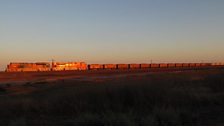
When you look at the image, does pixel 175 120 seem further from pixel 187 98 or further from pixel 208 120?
pixel 187 98

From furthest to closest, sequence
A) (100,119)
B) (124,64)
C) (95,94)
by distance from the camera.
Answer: (124,64), (95,94), (100,119)

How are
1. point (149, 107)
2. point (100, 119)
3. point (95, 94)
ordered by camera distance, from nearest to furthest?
point (100, 119), point (149, 107), point (95, 94)

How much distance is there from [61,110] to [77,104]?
0.76 m

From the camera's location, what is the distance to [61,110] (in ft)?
63.7

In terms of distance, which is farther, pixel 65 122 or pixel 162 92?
pixel 162 92

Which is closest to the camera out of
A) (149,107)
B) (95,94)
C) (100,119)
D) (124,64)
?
(100,119)

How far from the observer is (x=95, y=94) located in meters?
21.9

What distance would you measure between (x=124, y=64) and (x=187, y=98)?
100 m

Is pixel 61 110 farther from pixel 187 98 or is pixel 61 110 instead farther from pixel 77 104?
pixel 187 98

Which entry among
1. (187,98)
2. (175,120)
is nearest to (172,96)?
(187,98)

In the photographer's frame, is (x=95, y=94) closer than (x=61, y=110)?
No

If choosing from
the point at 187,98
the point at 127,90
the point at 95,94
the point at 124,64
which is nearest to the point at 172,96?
the point at 187,98

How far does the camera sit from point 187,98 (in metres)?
21.9

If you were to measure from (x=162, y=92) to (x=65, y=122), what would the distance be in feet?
25.3
